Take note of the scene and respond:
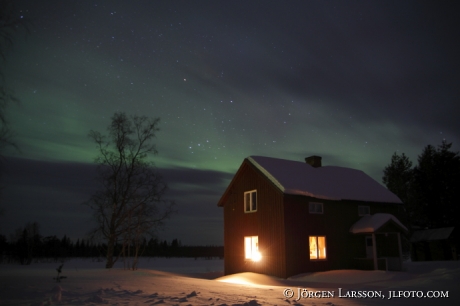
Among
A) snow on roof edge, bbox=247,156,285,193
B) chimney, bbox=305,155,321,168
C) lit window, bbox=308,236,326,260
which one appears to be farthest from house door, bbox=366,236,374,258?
snow on roof edge, bbox=247,156,285,193

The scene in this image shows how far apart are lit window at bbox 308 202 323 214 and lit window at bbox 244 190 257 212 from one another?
3881 mm

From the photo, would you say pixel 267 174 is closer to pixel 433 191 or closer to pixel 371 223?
pixel 371 223

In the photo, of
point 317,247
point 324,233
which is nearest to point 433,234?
point 324,233

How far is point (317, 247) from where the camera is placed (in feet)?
84.4

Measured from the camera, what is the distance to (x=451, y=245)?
40750 mm

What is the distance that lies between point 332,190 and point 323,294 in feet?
45.3

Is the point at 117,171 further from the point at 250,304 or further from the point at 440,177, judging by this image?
the point at 440,177

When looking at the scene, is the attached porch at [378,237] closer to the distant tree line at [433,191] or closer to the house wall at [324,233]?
the house wall at [324,233]

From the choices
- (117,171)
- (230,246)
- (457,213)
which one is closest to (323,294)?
(230,246)

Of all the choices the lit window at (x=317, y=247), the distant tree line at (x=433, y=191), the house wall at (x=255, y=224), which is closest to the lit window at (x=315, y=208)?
the lit window at (x=317, y=247)

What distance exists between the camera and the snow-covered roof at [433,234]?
134 ft

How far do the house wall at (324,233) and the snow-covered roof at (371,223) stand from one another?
576 mm

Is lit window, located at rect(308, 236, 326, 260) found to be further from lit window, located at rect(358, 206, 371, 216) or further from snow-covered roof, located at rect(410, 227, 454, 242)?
snow-covered roof, located at rect(410, 227, 454, 242)

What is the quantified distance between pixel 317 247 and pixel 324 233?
1133 millimetres
